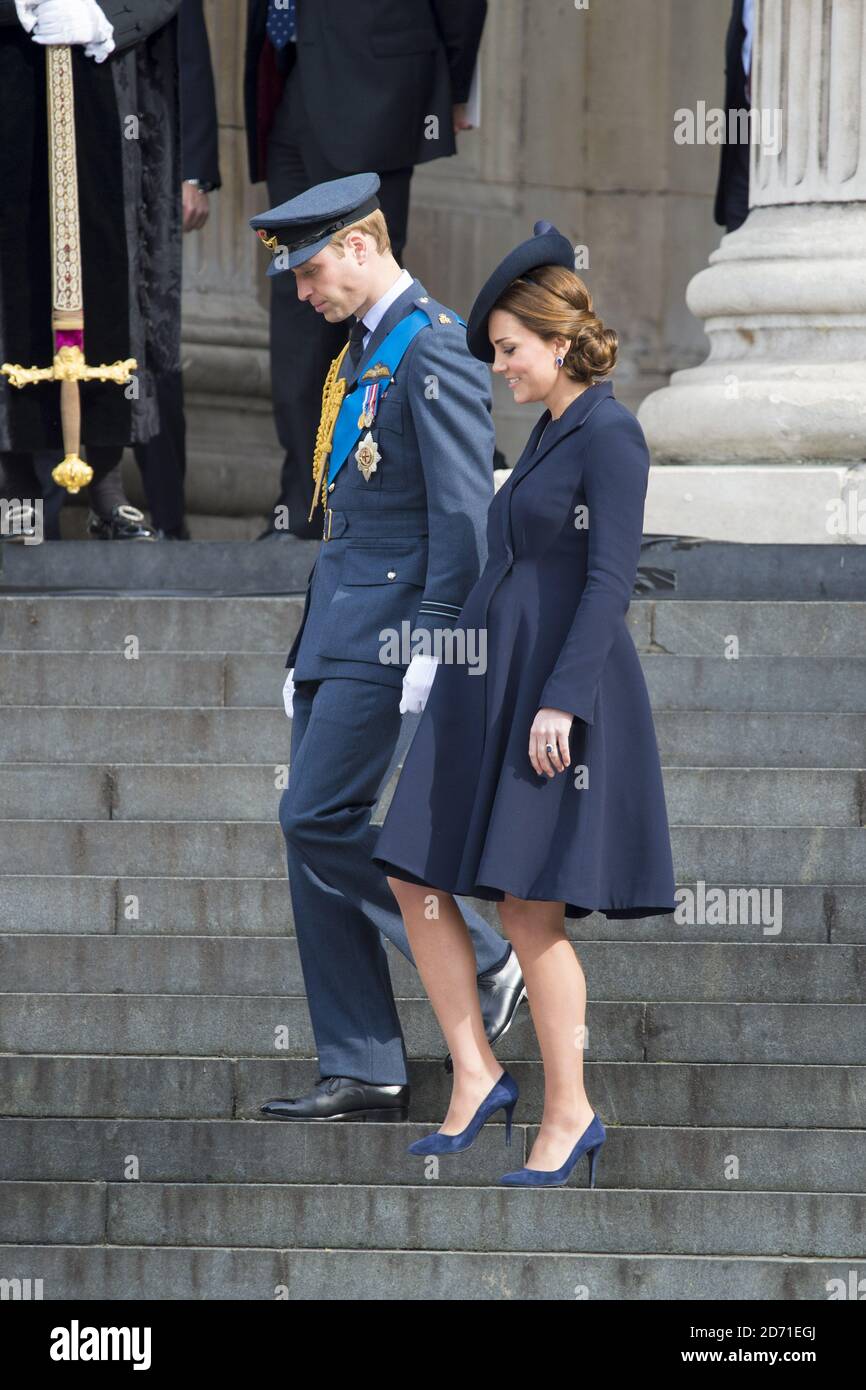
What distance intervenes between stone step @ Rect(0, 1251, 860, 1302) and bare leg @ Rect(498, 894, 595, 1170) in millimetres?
307

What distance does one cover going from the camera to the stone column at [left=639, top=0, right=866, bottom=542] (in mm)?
9492

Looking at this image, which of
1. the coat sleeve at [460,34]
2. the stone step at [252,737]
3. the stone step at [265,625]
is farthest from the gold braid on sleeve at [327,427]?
the coat sleeve at [460,34]

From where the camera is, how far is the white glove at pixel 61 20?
364 inches

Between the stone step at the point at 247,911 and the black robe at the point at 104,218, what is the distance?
3105mm

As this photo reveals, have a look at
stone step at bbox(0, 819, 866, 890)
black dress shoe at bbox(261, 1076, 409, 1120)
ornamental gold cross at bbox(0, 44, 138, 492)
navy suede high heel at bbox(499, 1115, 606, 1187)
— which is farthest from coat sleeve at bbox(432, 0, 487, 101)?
navy suede high heel at bbox(499, 1115, 606, 1187)

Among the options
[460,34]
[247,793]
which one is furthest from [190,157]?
[247,793]

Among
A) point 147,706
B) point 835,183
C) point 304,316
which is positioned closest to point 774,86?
point 835,183

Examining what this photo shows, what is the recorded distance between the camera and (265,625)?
8008 mm

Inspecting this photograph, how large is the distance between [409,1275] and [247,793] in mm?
2060

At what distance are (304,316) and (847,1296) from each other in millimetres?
5749

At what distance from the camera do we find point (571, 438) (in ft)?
17.1

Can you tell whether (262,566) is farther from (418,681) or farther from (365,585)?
(418,681)

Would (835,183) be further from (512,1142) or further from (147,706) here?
(512,1142)
